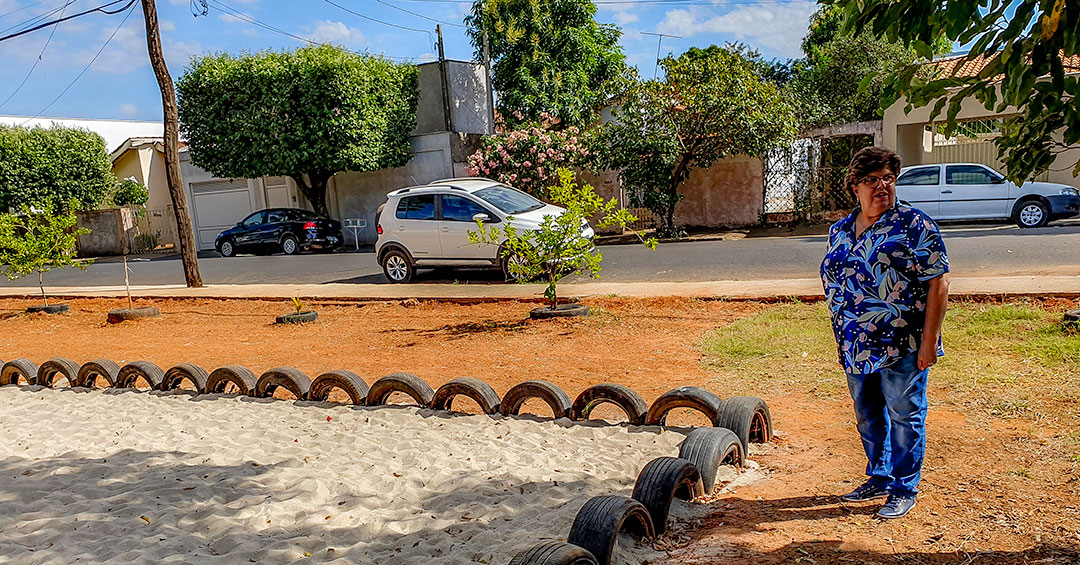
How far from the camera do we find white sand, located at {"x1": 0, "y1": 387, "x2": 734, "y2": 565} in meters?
3.71

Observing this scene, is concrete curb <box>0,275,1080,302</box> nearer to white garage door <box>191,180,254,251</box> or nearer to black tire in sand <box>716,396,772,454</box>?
black tire in sand <box>716,396,772,454</box>

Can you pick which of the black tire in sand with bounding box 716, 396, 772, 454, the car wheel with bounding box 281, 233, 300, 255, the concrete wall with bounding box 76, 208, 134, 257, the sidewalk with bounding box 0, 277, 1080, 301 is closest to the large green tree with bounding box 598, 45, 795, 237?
the sidewalk with bounding box 0, 277, 1080, 301

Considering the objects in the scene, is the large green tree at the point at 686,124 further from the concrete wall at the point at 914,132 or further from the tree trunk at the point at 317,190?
the tree trunk at the point at 317,190

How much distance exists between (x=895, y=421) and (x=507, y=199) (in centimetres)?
1091

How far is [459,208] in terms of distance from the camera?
13773mm

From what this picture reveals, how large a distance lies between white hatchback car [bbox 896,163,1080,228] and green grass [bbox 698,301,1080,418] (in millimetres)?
9959

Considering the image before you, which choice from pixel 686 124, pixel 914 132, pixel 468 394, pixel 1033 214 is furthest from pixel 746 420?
pixel 914 132

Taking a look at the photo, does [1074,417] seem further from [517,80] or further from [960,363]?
[517,80]

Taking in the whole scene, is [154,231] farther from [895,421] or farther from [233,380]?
[895,421]

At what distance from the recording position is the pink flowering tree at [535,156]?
21.8 metres

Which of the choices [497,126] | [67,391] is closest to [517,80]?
[497,126]

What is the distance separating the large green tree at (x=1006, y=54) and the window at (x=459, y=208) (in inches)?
422

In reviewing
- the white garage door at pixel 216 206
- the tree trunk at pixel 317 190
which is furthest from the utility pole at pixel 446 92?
the white garage door at pixel 216 206

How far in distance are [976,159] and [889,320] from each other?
24.2m
